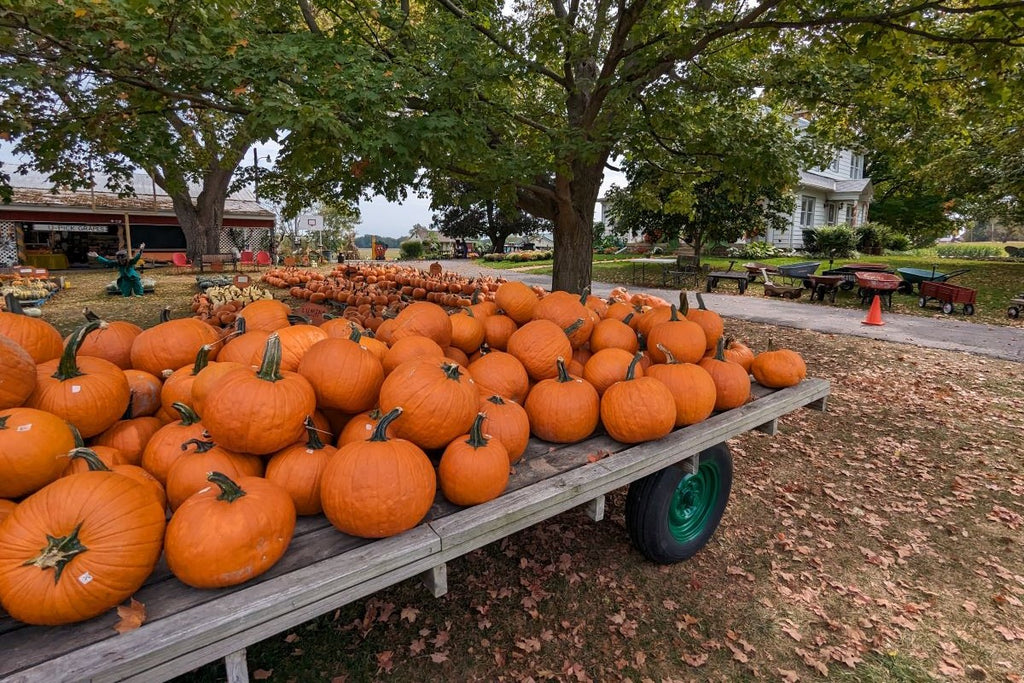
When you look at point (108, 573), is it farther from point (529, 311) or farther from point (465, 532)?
point (529, 311)

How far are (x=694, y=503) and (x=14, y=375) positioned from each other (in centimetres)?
345

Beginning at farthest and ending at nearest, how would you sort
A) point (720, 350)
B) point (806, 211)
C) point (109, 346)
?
point (806, 211) → point (720, 350) → point (109, 346)

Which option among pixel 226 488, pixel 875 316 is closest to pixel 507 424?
pixel 226 488

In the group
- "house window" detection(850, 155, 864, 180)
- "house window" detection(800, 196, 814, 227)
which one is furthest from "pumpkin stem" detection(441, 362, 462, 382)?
"house window" detection(850, 155, 864, 180)

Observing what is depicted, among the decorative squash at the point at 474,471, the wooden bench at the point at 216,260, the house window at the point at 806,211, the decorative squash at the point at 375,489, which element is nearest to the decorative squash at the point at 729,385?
the decorative squash at the point at 474,471

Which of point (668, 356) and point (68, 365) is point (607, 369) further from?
point (68, 365)

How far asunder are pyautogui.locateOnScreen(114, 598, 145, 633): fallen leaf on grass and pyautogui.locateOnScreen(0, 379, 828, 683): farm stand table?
19mm

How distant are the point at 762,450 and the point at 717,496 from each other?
2.05 meters

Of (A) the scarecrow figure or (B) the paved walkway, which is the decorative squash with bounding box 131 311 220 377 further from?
(A) the scarecrow figure

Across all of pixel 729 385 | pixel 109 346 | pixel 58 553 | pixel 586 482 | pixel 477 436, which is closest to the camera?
pixel 58 553

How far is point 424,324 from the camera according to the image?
9.23 feet

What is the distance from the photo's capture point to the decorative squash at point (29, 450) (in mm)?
1560

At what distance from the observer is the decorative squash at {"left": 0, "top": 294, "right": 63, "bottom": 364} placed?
2207 millimetres

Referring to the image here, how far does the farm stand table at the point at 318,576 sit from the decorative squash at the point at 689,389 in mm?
78
